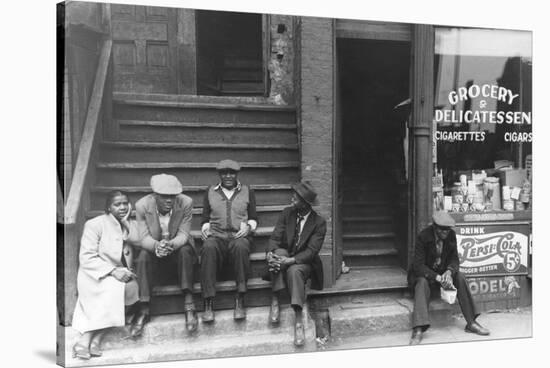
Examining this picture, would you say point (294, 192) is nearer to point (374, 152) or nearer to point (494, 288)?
point (374, 152)

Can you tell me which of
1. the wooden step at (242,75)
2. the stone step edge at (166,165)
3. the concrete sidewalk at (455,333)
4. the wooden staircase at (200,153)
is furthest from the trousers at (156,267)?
the wooden step at (242,75)

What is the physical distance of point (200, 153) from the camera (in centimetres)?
557

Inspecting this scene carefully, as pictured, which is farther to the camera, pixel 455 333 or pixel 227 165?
pixel 455 333

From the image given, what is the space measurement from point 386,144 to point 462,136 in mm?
780

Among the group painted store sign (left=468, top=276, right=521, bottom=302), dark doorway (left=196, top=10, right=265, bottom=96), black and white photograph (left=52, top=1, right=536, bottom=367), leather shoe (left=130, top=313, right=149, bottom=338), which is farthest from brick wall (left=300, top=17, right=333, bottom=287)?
dark doorway (left=196, top=10, right=265, bottom=96)

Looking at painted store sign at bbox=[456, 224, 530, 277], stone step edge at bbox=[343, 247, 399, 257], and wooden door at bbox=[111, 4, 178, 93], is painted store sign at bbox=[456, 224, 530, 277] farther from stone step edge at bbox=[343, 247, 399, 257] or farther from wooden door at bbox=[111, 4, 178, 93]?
wooden door at bbox=[111, 4, 178, 93]

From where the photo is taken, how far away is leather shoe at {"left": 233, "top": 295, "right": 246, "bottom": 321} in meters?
5.35

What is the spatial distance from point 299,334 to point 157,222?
5.42ft

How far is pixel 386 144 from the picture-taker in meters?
6.41

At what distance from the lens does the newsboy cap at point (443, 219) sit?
6023 millimetres

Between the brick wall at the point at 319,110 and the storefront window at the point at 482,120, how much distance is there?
1.18m

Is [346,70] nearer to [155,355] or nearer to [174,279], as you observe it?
[174,279]

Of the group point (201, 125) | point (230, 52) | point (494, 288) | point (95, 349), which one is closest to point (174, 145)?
point (201, 125)

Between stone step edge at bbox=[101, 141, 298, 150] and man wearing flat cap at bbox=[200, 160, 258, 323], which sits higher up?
stone step edge at bbox=[101, 141, 298, 150]
